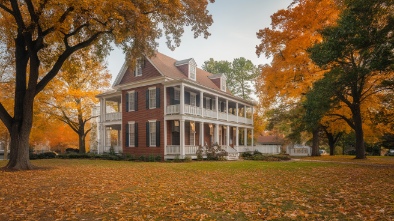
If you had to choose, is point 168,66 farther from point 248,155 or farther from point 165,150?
point 248,155

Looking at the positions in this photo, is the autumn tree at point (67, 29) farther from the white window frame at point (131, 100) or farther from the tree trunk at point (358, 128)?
the tree trunk at point (358, 128)

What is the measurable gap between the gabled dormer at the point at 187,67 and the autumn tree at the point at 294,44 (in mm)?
6669

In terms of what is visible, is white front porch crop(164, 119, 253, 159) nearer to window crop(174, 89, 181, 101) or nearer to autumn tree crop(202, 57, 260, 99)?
window crop(174, 89, 181, 101)

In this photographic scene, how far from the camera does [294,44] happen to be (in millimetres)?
22812

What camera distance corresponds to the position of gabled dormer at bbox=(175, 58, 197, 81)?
28523 mm

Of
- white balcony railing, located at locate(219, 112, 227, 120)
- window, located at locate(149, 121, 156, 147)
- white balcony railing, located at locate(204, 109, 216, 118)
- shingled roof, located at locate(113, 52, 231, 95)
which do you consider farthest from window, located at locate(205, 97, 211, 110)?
window, located at locate(149, 121, 156, 147)

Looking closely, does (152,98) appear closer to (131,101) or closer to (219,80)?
(131,101)

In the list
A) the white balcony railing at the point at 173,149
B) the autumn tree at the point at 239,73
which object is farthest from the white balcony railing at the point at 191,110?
the autumn tree at the point at 239,73

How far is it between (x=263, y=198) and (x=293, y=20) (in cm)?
1944

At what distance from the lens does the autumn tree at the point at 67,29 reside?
46.6 ft

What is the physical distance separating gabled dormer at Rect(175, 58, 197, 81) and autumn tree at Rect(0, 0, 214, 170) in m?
10.7

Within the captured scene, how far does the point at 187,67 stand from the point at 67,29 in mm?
14368

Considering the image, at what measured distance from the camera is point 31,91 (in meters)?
15.6

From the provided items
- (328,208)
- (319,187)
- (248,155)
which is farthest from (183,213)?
(248,155)
